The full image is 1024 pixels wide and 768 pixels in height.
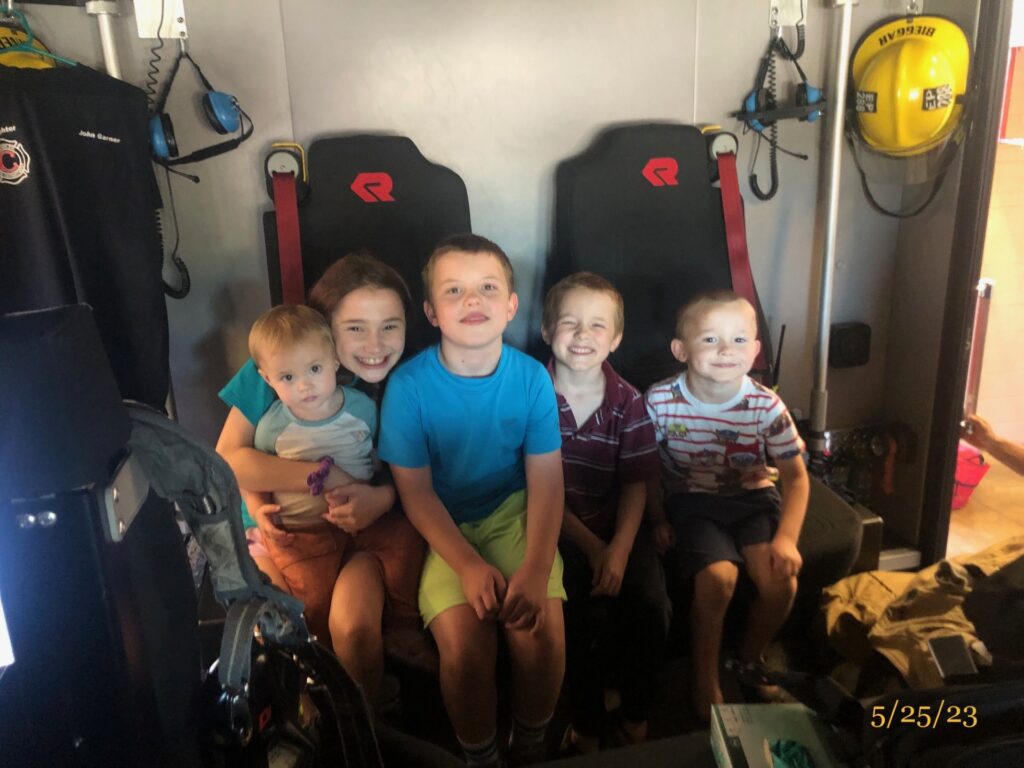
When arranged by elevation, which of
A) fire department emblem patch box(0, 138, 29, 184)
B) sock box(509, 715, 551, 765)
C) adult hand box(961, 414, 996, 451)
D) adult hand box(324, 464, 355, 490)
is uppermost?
fire department emblem patch box(0, 138, 29, 184)

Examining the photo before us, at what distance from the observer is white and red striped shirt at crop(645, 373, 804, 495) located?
1833 millimetres

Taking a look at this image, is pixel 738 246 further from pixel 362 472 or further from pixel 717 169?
pixel 362 472

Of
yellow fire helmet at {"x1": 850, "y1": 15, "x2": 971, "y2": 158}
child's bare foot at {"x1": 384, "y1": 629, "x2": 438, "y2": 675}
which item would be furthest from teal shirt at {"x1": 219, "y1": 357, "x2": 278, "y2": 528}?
yellow fire helmet at {"x1": 850, "y1": 15, "x2": 971, "y2": 158}

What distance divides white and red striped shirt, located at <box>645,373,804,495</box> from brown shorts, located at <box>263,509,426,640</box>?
68cm

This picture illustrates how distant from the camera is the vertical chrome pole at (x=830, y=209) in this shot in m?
2.26

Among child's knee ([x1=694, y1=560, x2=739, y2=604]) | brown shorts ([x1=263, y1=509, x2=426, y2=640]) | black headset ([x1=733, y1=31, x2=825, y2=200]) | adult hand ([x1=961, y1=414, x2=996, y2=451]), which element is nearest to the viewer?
brown shorts ([x1=263, y1=509, x2=426, y2=640])

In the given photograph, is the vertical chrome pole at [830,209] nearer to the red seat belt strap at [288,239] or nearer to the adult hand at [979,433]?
the adult hand at [979,433]

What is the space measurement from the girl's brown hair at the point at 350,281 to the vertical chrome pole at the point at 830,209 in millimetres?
1400

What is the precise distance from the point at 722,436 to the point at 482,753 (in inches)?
35.8

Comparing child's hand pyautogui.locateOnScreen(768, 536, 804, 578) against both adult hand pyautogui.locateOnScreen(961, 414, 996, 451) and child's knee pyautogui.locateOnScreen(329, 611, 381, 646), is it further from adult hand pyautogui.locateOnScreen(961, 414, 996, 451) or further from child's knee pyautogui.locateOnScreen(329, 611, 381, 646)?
adult hand pyautogui.locateOnScreen(961, 414, 996, 451)

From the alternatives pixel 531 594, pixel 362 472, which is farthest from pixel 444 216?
pixel 531 594

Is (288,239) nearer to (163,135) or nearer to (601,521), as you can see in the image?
(163,135)

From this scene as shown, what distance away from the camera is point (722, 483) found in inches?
74.2
